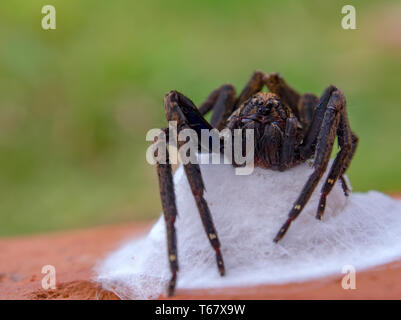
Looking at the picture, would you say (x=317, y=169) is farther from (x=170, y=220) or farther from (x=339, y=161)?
(x=170, y=220)

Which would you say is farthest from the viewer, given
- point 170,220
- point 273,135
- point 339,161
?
point 273,135

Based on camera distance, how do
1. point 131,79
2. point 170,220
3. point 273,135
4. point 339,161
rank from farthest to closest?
point 131,79 → point 273,135 → point 339,161 → point 170,220

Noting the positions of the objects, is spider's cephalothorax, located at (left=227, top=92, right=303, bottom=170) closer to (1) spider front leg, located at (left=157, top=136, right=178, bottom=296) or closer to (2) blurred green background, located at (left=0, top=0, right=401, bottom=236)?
(1) spider front leg, located at (left=157, top=136, right=178, bottom=296)

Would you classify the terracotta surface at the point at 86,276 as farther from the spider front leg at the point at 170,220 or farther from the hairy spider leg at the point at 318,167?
the hairy spider leg at the point at 318,167

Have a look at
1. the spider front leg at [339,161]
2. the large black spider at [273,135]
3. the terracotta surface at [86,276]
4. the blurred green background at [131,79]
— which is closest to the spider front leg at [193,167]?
the large black spider at [273,135]

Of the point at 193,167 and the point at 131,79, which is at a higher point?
the point at 131,79

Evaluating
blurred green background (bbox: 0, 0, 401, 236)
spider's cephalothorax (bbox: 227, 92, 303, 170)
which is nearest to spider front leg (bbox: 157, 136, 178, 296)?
spider's cephalothorax (bbox: 227, 92, 303, 170)

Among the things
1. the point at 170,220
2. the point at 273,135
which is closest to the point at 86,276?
the point at 170,220
